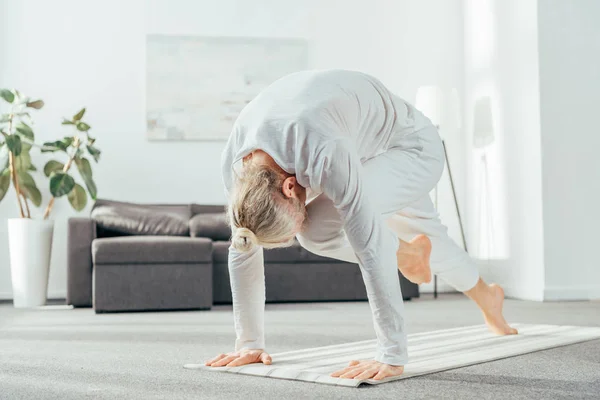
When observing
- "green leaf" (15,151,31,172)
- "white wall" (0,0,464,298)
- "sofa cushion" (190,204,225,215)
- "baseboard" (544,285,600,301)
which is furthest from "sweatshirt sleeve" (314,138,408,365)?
"white wall" (0,0,464,298)

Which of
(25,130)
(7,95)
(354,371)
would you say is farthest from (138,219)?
(354,371)

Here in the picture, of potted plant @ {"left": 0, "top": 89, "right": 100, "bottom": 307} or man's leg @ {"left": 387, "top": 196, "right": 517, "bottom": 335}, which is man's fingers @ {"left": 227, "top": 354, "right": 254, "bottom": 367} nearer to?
man's leg @ {"left": 387, "top": 196, "right": 517, "bottom": 335}

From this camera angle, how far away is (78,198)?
18.6ft

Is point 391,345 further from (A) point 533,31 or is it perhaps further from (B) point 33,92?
(B) point 33,92

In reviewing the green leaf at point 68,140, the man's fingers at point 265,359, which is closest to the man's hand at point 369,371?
the man's fingers at point 265,359

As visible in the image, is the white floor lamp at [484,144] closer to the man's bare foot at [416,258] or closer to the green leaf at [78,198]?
the green leaf at [78,198]

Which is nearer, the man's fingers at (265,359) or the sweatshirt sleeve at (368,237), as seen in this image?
the sweatshirt sleeve at (368,237)

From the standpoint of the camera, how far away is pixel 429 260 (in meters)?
2.65

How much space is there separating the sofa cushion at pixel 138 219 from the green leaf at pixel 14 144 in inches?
24.4

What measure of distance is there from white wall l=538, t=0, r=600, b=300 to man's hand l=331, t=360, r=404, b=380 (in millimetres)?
3250

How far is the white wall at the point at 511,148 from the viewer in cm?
520

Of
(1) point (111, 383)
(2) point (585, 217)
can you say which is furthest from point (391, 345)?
(2) point (585, 217)

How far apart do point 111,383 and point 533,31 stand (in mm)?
4024

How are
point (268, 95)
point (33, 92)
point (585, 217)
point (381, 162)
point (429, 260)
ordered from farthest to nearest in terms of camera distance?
1. point (33, 92)
2. point (585, 217)
3. point (429, 260)
4. point (381, 162)
5. point (268, 95)
